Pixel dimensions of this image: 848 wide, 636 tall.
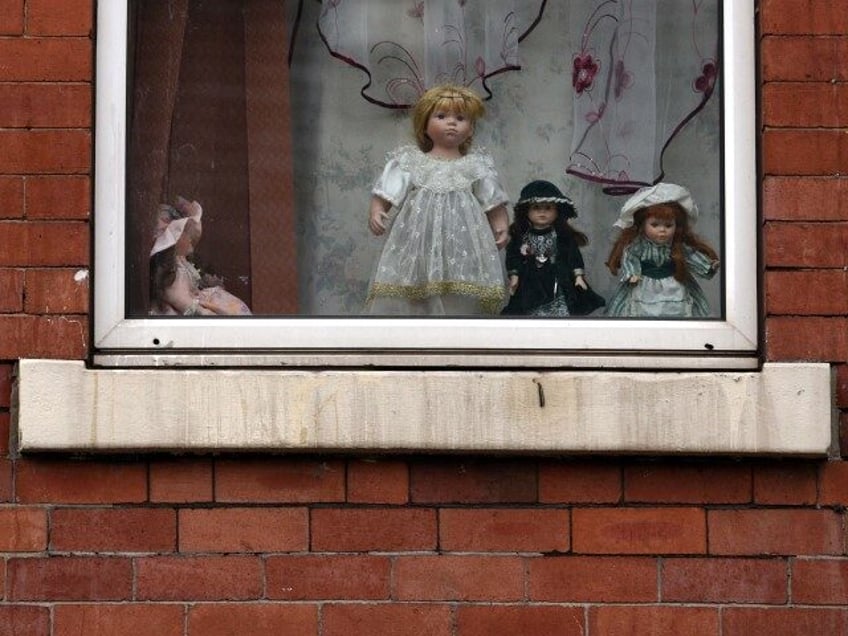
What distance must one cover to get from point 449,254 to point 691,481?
0.85 meters

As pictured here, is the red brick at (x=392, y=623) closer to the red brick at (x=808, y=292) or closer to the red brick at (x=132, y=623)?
the red brick at (x=132, y=623)

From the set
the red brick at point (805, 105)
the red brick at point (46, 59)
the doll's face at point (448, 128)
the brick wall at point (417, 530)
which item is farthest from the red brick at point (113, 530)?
the red brick at point (805, 105)

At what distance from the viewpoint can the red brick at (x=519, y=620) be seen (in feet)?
14.7

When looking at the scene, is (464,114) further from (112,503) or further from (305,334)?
(112,503)

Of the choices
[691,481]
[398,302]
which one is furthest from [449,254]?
[691,481]

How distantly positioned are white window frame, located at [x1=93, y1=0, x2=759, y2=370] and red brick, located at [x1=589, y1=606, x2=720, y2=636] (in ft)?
1.94

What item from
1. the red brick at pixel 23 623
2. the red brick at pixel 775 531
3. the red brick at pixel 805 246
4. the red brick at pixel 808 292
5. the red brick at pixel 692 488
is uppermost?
the red brick at pixel 805 246

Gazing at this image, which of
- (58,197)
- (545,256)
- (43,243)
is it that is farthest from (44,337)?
(545,256)

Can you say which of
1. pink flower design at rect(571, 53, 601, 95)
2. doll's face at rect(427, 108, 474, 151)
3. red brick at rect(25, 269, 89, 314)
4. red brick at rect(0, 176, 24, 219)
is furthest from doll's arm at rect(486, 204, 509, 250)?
red brick at rect(0, 176, 24, 219)

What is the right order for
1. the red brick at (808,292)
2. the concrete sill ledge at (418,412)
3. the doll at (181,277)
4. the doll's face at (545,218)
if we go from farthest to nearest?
the doll's face at (545,218)
the doll at (181,277)
the red brick at (808,292)
the concrete sill ledge at (418,412)

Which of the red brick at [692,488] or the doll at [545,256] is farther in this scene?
the doll at [545,256]

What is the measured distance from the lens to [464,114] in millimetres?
4836

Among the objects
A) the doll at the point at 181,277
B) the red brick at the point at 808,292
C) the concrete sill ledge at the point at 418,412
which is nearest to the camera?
the concrete sill ledge at the point at 418,412

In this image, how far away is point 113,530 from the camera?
452 centimetres
